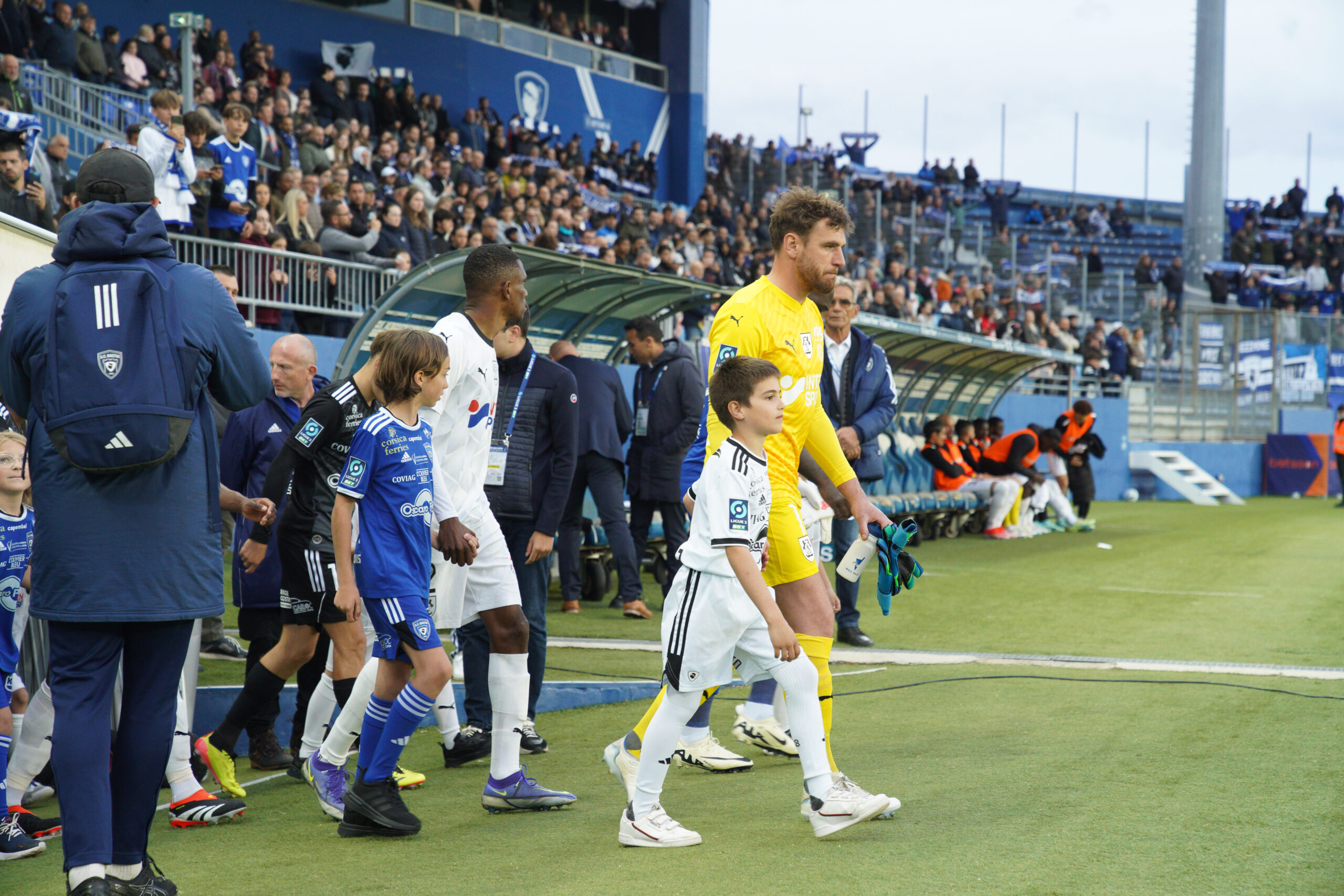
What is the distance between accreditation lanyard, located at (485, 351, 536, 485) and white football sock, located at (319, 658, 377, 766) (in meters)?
1.15

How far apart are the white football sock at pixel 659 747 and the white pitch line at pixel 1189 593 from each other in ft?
25.3

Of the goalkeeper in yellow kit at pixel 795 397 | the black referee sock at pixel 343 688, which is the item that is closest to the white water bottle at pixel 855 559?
the goalkeeper in yellow kit at pixel 795 397

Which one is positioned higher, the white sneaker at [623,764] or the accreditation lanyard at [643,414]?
the accreditation lanyard at [643,414]

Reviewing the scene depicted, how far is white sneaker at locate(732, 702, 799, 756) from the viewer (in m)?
5.33

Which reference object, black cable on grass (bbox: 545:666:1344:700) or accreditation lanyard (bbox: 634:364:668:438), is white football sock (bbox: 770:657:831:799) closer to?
black cable on grass (bbox: 545:666:1344:700)

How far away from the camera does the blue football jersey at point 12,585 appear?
432cm

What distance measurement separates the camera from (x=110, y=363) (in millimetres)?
3314

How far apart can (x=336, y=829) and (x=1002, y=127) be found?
56.4 m

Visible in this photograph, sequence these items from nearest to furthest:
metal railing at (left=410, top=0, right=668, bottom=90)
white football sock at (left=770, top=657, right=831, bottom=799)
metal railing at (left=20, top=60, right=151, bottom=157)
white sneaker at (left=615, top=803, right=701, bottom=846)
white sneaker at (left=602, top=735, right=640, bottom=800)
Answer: white sneaker at (left=615, top=803, right=701, bottom=846) → white football sock at (left=770, top=657, right=831, bottom=799) → white sneaker at (left=602, top=735, right=640, bottom=800) → metal railing at (left=20, top=60, right=151, bottom=157) → metal railing at (left=410, top=0, right=668, bottom=90)

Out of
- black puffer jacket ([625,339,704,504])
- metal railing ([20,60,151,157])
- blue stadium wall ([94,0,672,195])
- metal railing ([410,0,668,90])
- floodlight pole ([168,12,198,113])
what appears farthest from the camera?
metal railing ([410,0,668,90])

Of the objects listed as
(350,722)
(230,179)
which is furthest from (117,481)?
(230,179)

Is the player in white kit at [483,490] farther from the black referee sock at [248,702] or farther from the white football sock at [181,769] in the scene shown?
the white football sock at [181,769]

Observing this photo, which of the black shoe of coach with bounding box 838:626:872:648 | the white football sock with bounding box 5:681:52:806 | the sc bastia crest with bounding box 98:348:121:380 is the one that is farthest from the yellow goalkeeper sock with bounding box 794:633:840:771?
the black shoe of coach with bounding box 838:626:872:648

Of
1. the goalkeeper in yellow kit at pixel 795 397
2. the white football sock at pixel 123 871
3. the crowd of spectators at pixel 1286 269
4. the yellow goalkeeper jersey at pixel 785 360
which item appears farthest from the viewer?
the crowd of spectators at pixel 1286 269
